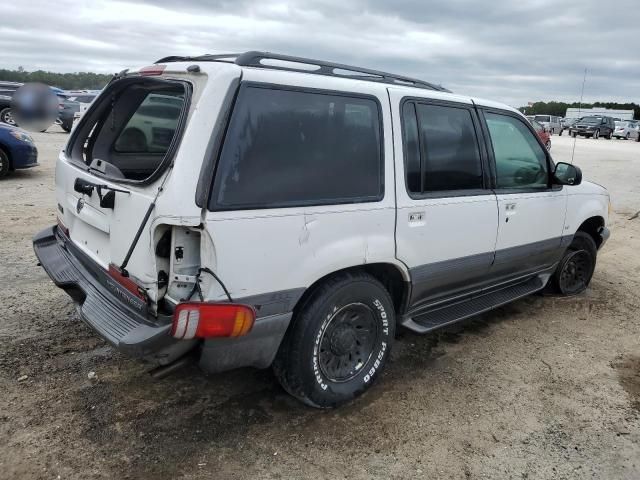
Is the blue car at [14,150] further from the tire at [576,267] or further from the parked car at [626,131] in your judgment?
the parked car at [626,131]

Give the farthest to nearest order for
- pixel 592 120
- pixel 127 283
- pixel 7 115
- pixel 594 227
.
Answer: pixel 592 120, pixel 7 115, pixel 594 227, pixel 127 283

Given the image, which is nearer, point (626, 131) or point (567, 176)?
point (567, 176)

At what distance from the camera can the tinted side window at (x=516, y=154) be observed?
4.04 meters

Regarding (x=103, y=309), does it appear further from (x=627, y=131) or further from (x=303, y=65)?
(x=627, y=131)

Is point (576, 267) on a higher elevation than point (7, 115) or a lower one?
lower

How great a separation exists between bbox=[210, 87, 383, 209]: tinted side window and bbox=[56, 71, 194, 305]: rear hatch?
0.97 feet

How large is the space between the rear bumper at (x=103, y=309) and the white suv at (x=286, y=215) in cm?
1

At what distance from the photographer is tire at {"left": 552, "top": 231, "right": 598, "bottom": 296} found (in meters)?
5.18

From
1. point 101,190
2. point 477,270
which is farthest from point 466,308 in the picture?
point 101,190

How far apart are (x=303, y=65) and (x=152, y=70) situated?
2.93ft

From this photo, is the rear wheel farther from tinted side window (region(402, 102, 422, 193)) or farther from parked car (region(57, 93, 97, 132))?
tinted side window (region(402, 102, 422, 193))

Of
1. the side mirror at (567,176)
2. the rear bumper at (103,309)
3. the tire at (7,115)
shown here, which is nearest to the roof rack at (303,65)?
the rear bumper at (103,309)

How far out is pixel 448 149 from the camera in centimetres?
363

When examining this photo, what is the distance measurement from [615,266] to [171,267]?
5878 millimetres
